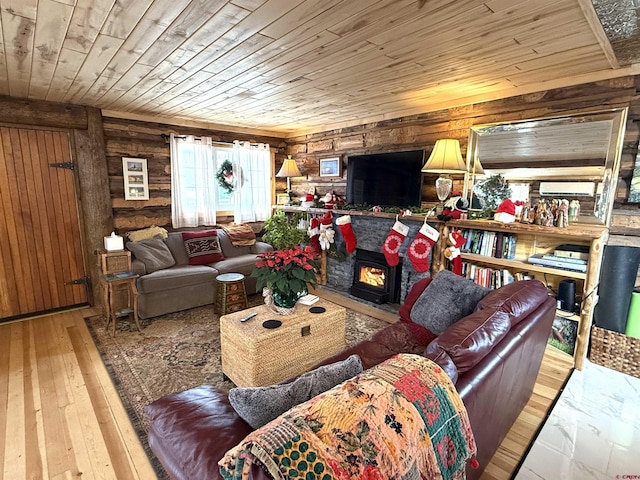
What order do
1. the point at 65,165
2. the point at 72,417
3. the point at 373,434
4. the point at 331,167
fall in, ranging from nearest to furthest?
the point at 373,434, the point at 72,417, the point at 65,165, the point at 331,167

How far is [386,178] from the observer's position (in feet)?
12.6

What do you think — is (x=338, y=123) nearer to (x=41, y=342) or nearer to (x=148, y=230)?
(x=148, y=230)

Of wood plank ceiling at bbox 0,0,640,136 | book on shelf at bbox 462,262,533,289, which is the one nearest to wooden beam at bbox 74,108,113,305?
wood plank ceiling at bbox 0,0,640,136

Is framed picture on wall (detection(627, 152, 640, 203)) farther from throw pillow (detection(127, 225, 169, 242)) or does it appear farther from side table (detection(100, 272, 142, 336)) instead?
throw pillow (detection(127, 225, 169, 242))

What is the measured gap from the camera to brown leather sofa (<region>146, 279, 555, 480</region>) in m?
1.03

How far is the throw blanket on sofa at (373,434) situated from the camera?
0.75 metres

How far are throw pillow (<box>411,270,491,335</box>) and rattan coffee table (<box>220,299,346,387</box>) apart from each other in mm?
612

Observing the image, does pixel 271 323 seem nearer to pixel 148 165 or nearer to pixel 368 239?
pixel 368 239

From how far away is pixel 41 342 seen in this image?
2.97 metres

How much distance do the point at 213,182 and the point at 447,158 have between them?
3.19m

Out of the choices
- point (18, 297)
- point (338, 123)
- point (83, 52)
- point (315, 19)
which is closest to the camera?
point (315, 19)

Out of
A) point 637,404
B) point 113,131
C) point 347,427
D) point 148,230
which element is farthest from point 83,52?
point 637,404

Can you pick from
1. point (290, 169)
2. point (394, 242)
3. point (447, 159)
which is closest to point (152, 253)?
point (290, 169)

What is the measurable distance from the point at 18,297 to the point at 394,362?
4203 millimetres
